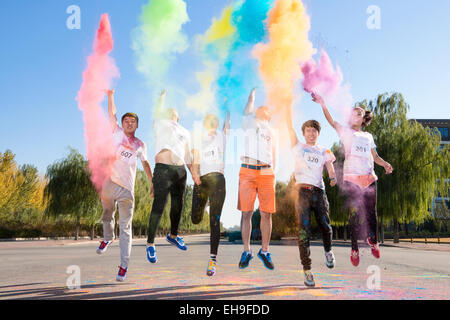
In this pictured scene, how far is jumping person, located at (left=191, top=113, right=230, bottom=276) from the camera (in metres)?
4.63

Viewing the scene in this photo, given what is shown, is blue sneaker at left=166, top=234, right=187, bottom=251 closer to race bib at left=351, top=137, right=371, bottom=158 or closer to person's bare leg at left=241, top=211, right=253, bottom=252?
person's bare leg at left=241, top=211, right=253, bottom=252

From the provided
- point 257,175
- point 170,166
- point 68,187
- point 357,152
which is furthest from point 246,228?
point 68,187

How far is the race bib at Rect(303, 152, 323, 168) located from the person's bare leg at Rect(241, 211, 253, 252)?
3.57 ft

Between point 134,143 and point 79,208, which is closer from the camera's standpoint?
point 134,143

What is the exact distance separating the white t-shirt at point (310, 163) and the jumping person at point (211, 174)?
Result: 1067mm

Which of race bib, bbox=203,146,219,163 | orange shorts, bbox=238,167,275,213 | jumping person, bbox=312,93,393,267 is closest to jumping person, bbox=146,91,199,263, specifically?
race bib, bbox=203,146,219,163

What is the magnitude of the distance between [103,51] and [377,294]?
17.8 ft

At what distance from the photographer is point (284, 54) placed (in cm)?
458

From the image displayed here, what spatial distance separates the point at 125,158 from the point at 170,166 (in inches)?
28.3

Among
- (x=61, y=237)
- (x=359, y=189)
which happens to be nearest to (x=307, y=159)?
(x=359, y=189)

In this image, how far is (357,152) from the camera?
500cm

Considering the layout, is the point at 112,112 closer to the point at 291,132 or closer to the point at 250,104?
the point at 250,104

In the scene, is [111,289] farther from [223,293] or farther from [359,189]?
[359,189]

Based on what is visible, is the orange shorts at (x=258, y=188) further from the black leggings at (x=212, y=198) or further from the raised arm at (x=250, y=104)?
the raised arm at (x=250, y=104)
